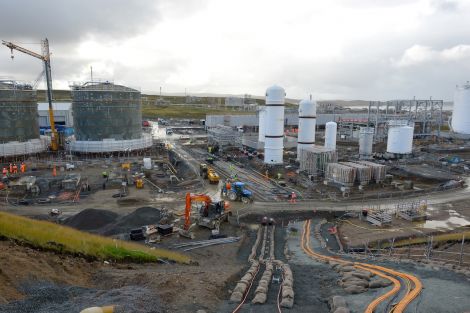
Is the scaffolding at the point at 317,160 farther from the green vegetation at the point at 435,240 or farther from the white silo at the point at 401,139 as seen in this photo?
the white silo at the point at 401,139

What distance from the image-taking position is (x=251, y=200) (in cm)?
3669

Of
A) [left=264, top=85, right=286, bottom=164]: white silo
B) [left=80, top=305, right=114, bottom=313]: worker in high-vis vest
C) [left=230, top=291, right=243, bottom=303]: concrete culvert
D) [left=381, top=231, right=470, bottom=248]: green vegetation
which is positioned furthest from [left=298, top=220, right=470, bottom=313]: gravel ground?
[left=264, top=85, right=286, bottom=164]: white silo

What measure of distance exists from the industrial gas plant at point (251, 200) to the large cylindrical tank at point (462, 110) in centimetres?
1504

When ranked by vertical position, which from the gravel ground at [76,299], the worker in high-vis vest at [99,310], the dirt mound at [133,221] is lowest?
the dirt mound at [133,221]

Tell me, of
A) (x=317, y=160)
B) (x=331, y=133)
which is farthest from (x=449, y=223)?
(x=331, y=133)

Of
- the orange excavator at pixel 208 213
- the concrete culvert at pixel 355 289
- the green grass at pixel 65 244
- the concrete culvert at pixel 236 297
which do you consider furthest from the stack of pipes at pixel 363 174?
the concrete culvert at pixel 236 297

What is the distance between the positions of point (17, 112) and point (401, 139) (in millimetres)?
63374

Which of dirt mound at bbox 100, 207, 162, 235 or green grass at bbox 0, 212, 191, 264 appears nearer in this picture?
green grass at bbox 0, 212, 191, 264

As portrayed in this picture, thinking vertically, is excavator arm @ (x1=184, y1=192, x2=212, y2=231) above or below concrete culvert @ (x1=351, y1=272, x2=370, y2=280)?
below

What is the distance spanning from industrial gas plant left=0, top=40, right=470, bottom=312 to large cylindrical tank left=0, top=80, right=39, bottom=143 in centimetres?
17

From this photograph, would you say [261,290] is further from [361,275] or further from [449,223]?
[449,223]

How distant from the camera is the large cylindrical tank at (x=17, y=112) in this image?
183 feet

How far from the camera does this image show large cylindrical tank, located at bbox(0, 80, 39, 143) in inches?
2196

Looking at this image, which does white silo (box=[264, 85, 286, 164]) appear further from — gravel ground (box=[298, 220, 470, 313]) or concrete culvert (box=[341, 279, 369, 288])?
concrete culvert (box=[341, 279, 369, 288])
